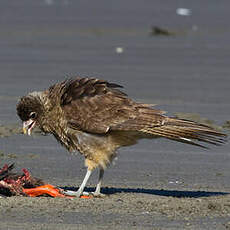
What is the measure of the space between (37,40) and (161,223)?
15.0 meters

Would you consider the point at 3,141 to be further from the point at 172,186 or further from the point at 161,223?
the point at 161,223

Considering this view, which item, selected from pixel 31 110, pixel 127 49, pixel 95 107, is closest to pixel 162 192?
pixel 95 107

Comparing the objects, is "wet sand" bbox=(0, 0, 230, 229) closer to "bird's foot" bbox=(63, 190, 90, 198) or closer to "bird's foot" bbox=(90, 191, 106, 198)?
"bird's foot" bbox=(90, 191, 106, 198)

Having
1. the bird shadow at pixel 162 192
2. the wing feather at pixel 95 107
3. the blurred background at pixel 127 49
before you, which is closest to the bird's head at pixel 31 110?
the wing feather at pixel 95 107

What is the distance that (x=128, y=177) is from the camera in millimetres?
9922

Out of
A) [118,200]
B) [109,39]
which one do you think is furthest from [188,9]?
[118,200]

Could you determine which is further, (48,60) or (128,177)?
(48,60)

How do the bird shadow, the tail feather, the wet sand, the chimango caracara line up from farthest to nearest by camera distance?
the bird shadow → the chimango caracara → the tail feather → the wet sand

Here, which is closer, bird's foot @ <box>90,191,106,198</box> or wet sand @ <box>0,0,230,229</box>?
wet sand @ <box>0,0,230,229</box>

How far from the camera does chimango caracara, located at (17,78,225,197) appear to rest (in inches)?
350

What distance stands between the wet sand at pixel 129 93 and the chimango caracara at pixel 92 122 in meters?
0.53

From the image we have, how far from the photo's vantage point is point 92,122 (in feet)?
29.3

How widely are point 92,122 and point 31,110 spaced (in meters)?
0.64

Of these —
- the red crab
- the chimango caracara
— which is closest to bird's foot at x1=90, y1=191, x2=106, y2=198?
the chimango caracara
